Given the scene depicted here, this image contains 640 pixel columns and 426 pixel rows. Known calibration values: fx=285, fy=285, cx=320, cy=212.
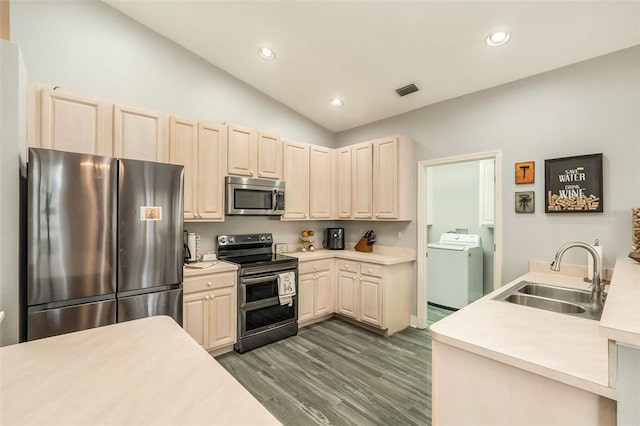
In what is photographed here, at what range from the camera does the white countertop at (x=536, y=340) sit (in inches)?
38.9

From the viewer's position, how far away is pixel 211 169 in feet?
9.91

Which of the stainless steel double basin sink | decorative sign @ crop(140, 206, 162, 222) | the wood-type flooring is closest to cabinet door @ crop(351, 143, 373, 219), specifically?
the wood-type flooring

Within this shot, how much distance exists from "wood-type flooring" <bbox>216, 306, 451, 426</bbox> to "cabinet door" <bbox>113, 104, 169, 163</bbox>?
209cm

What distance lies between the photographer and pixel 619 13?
6.65 ft

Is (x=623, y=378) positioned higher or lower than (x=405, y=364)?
higher

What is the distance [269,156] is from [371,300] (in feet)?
7.05

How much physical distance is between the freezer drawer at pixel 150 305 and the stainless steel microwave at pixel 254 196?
1080mm

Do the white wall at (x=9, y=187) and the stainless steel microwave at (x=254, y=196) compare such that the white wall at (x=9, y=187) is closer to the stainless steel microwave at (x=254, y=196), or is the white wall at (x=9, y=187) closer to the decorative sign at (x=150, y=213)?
the decorative sign at (x=150, y=213)

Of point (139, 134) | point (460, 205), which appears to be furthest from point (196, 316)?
point (460, 205)

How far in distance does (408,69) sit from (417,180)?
131 cm

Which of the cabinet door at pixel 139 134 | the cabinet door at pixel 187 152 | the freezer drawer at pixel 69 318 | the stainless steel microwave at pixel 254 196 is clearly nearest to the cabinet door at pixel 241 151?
the stainless steel microwave at pixel 254 196

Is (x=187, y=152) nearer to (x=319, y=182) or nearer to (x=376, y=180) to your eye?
(x=319, y=182)

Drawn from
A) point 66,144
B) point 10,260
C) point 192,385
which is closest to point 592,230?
point 192,385

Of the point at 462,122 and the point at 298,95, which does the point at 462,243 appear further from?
the point at 298,95
